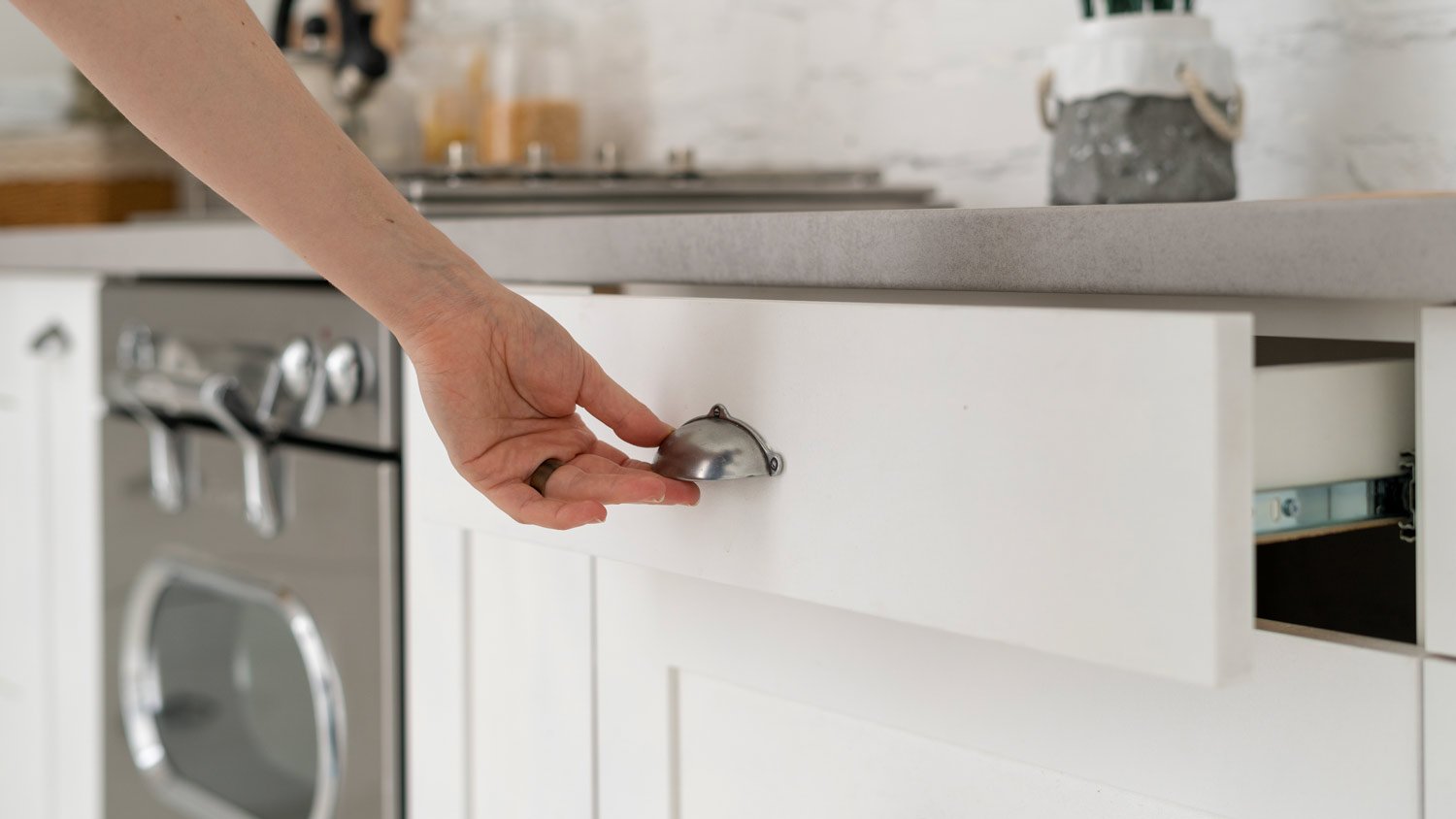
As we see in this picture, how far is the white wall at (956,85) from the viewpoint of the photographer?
997 mm

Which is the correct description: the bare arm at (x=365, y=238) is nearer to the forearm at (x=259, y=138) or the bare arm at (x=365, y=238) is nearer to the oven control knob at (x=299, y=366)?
the forearm at (x=259, y=138)

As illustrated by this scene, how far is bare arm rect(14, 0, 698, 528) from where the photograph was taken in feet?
1.92

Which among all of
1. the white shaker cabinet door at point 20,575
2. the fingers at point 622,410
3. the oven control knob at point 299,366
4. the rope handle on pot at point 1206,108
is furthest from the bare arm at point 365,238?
the white shaker cabinet door at point 20,575

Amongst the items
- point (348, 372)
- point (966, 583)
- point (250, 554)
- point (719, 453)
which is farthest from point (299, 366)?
point (966, 583)

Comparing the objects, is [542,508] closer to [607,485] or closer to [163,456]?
[607,485]

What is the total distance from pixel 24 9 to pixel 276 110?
108 millimetres

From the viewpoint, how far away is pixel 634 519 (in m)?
0.61

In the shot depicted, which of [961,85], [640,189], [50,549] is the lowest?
[50,549]

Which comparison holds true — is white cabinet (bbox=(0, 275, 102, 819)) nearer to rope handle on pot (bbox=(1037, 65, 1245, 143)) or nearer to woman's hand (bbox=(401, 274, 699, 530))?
woman's hand (bbox=(401, 274, 699, 530))

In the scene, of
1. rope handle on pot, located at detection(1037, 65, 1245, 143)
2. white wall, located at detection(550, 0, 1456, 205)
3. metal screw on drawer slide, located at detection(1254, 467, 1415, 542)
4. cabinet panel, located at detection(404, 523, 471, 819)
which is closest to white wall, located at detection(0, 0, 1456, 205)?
white wall, located at detection(550, 0, 1456, 205)

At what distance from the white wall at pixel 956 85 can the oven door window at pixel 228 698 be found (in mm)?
733

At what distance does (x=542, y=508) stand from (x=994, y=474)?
0.21m

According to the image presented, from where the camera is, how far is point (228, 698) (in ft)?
3.68

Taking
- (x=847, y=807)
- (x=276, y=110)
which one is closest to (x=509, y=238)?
(x=276, y=110)
